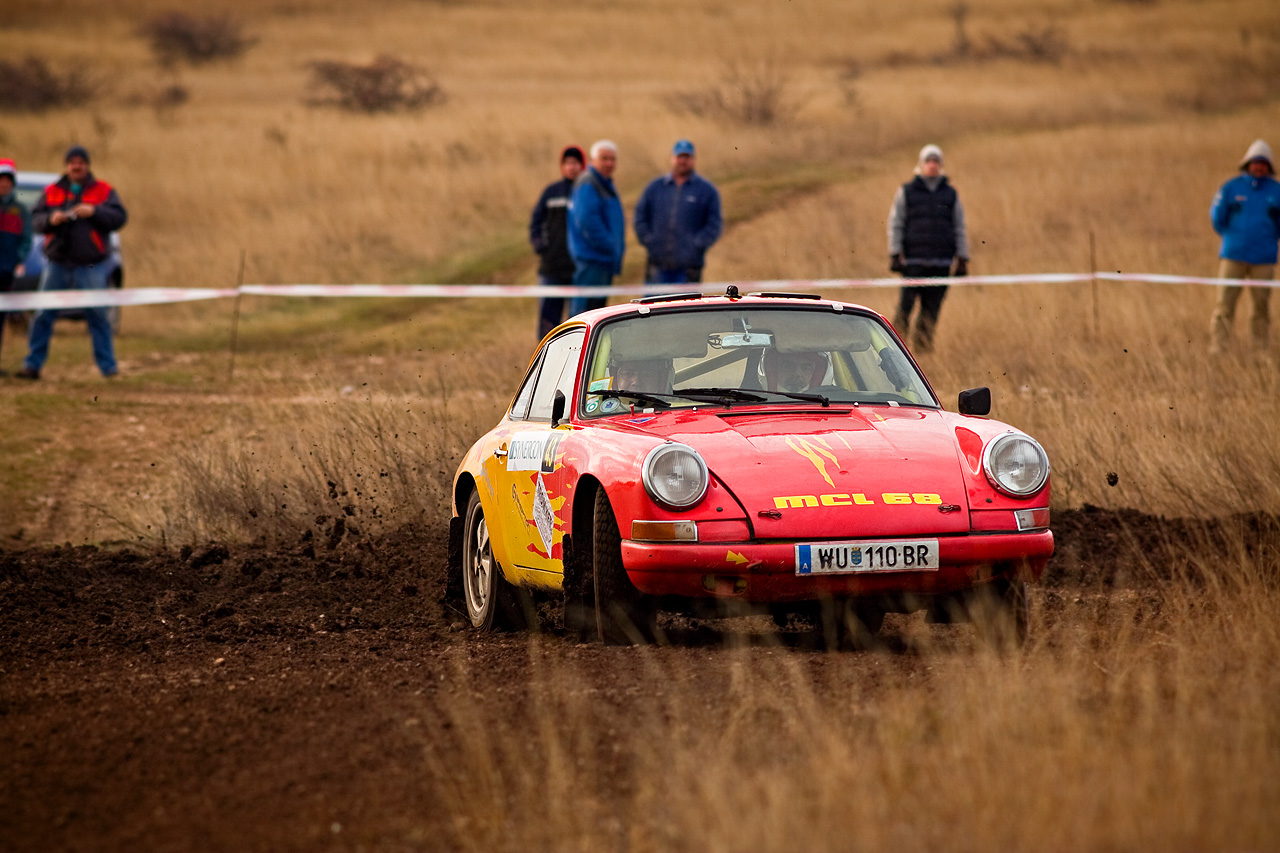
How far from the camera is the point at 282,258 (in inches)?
1017

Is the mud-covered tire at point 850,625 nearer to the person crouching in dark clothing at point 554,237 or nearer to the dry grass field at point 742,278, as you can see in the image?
the dry grass field at point 742,278

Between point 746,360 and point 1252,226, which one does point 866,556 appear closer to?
point 746,360

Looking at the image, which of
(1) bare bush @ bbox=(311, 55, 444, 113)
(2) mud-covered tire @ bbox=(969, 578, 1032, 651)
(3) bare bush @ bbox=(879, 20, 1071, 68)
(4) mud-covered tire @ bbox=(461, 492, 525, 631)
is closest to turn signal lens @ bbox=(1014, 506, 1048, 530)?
(2) mud-covered tire @ bbox=(969, 578, 1032, 651)

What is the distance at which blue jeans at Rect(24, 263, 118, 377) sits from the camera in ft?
53.4

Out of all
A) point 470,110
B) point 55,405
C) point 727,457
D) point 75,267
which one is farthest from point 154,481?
point 470,110

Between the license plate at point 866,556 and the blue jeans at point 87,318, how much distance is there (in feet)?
39.8

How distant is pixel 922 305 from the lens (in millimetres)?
15570

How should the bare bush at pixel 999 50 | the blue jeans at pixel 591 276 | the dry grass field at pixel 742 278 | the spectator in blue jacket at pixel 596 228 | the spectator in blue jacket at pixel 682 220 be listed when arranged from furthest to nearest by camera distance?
the bare bush at pixel 999 50 < the spectator in blue jacket at pixel 682 220 < the blue jeans at pixel 591 276 < the spectator in blue jacket at pixel 596 228 < the dry grass field at pixel 742 278

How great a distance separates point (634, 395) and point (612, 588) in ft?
3.88

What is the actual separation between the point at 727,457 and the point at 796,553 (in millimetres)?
501

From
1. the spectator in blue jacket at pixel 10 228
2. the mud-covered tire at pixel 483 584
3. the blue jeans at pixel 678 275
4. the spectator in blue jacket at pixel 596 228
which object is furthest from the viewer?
the spectator in blue jacket at pixel 10 228

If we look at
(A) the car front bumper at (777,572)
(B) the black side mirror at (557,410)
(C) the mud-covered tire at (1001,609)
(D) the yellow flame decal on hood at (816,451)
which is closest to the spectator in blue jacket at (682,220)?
(B) the black side mirror at (557,410)

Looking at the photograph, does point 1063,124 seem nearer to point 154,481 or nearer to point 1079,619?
point 154,481

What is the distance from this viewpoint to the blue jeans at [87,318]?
16.3 m
